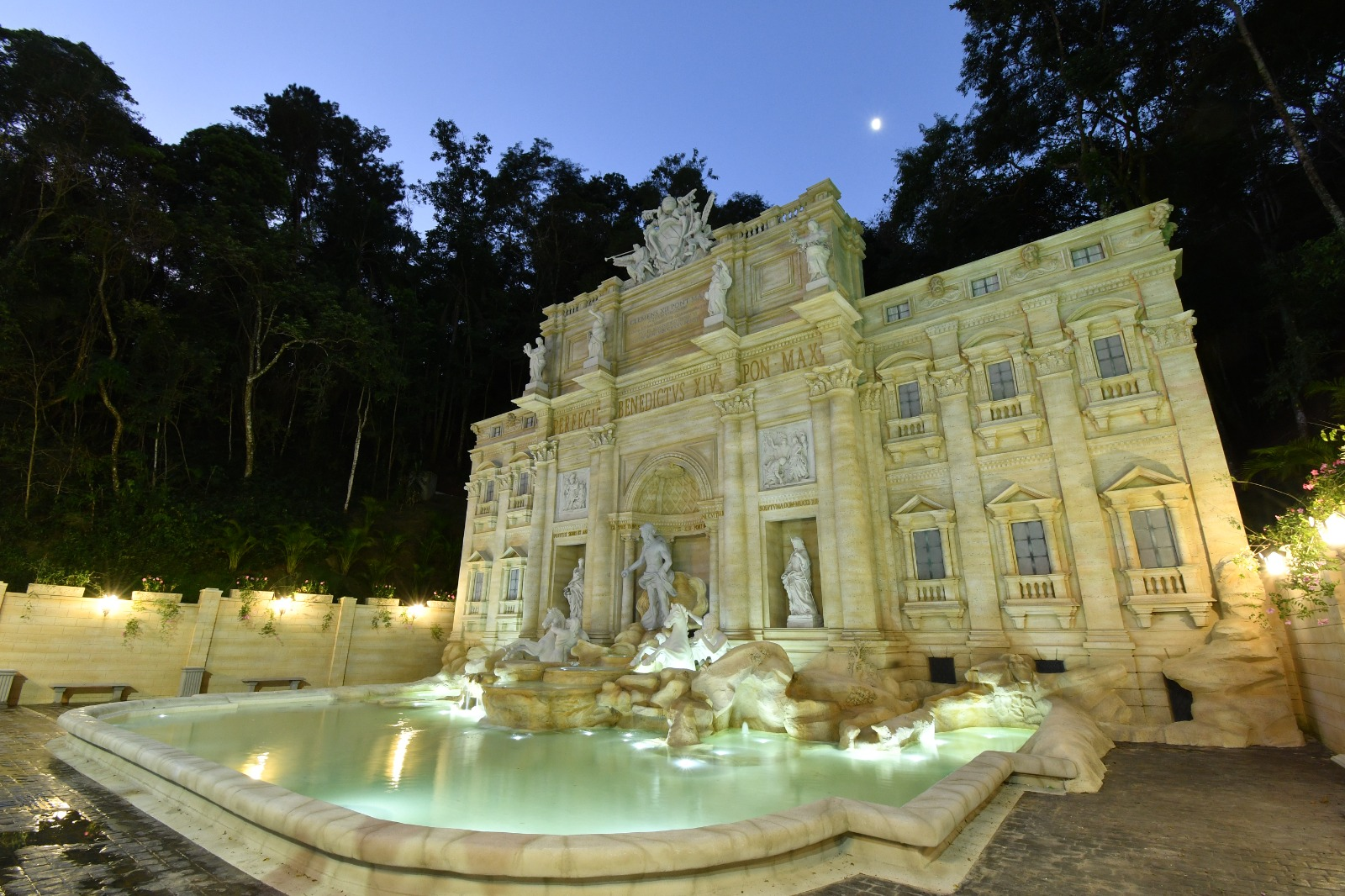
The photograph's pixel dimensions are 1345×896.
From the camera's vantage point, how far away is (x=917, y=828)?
Answer: 174 inches

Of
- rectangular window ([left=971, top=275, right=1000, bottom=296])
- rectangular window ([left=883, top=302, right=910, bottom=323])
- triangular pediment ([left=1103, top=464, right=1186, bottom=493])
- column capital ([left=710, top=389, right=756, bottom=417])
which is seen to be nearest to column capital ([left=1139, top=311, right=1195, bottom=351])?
triangular pediment ([left=1103, top=464, right=1186, bottom=493])

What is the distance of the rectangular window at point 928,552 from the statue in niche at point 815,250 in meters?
6.75

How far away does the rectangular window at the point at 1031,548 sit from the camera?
40.8 feet

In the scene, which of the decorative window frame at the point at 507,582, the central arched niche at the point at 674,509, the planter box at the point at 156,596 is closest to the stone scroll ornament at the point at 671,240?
the central arched niche at the point at 674,509

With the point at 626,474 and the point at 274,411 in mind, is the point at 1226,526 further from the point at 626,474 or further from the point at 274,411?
the point at 274,411

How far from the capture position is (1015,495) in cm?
1279

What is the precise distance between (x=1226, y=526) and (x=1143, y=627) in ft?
7.52

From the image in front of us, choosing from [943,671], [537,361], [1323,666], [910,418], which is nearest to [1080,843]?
[1323,666]

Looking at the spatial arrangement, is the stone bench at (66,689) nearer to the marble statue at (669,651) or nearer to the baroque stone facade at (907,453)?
the baroque stone facade at (907,453)

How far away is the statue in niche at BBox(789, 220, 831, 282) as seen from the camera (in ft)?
50.1

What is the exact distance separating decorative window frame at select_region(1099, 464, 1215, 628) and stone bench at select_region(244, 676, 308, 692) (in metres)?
21.4

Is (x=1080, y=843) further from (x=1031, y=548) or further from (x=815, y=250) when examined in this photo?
(x=815, y=250)

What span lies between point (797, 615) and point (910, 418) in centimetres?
552

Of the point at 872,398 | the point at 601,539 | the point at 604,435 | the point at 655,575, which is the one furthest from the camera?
the point at 604,435
